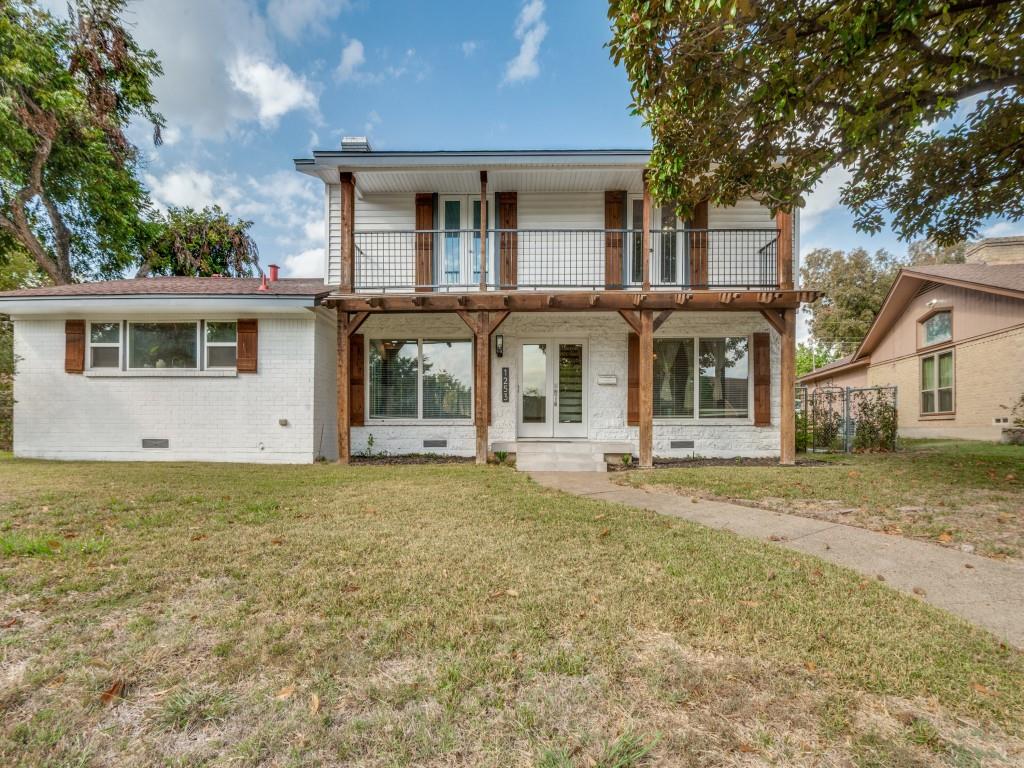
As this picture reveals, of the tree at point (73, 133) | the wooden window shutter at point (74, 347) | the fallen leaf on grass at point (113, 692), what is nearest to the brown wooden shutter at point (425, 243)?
the wooden window shutter at point (74, 347)

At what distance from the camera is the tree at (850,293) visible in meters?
27.4

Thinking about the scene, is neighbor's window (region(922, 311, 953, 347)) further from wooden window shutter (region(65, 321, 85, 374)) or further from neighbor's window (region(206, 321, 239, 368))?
wooden window shutter (region(65, 321, 85, 374))

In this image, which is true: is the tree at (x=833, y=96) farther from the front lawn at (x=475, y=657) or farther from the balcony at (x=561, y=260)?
the front lawn at (x=475, y=657)

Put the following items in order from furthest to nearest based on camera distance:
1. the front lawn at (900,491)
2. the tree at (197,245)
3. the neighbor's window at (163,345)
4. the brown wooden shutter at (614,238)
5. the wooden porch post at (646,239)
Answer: the tree at (197,245), the brown wooden shutter at (614,238), the neighbor's window at (163,345), the wooden porch post at (646,239), the front lawn at (900,491)

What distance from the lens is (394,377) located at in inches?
399

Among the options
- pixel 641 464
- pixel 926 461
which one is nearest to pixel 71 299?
pixel 641 464

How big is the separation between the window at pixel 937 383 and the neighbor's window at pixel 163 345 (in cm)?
2004

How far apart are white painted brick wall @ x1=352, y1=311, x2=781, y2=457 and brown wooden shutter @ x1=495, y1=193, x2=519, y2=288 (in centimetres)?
82

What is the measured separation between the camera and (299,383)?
9234 millimetres

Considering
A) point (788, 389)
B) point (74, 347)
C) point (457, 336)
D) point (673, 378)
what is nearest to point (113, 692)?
point (457, 336)

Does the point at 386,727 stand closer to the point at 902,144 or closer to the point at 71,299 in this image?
the point at 902,144

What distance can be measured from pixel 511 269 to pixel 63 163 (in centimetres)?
1656

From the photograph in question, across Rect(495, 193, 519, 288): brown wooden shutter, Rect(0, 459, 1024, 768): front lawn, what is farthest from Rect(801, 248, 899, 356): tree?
Rect(0, 459, 1024, 768): front lawn

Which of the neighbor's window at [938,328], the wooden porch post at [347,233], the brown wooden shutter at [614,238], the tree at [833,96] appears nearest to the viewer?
the tree at [833,96]
